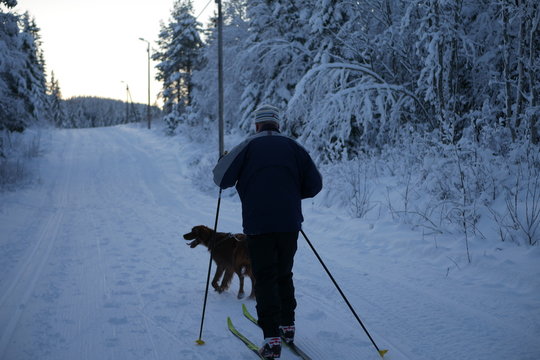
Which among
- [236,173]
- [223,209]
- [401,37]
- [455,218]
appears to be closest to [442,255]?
[455,218]

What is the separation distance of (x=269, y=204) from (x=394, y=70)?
34.5ft

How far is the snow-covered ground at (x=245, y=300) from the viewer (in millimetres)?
3236

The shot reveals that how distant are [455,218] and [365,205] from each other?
2228 mm

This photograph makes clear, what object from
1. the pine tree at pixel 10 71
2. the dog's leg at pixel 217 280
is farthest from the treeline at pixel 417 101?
the pine tree at pixel 10 71

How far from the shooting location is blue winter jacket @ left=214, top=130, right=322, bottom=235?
2982 mm

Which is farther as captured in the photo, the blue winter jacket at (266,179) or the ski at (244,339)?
the ski at (244,339)

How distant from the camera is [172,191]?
1336 centimetres

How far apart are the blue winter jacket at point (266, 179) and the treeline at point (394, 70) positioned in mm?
4584

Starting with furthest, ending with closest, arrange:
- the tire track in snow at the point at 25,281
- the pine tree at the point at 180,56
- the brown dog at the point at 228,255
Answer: the pine tree at the point at 180,56 → the brown dog at the point at 228,255 → the tire track in snow at the point at 25,281

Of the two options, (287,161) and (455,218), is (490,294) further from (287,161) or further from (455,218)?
(287,161)

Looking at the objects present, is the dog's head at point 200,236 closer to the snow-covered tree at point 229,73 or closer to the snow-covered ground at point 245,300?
the snow-covered ground at point 245,300

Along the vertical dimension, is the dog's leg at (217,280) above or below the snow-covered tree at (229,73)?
below

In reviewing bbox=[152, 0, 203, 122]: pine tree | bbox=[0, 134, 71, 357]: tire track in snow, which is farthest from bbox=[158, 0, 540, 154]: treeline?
bbox=[152, 0, 203, 122]: pine tree

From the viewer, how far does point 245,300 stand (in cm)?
447
